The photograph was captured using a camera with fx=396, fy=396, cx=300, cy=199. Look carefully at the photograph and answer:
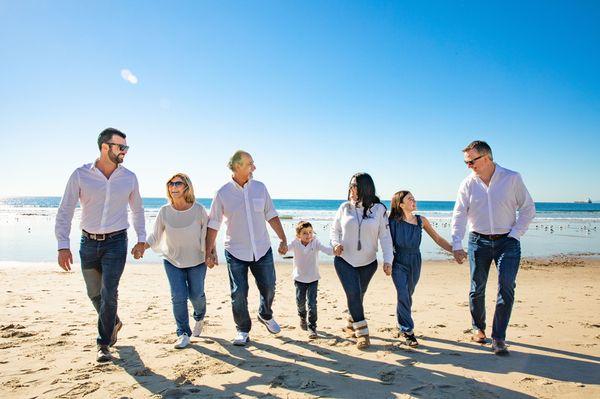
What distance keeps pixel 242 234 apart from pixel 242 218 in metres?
0.20

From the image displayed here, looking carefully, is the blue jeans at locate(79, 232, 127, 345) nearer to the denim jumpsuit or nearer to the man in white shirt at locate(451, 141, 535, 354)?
the denim jumpsuit

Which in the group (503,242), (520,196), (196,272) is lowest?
(196,272)

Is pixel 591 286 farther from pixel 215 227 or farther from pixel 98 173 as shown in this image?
pixel 98 173

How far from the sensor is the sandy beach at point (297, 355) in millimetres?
3609

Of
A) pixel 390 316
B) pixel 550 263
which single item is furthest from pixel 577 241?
pixel 390 316

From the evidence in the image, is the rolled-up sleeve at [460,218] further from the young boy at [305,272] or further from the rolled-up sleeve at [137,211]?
the rolled-up sleeve at [137,211]

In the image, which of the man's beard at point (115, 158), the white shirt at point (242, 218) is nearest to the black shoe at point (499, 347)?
the white shirt at point (242, 218)

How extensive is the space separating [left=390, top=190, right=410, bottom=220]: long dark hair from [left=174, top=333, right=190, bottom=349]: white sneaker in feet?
9.89

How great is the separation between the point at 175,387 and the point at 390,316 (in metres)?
3.85

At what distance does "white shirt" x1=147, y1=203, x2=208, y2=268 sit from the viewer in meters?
4.92

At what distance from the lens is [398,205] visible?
17.0 ft

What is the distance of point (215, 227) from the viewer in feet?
16.4

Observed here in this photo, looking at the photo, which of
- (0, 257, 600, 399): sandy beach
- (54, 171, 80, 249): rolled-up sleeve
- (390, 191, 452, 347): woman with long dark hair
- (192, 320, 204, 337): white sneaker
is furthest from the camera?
(192, 320, 204, 337): white sneaker

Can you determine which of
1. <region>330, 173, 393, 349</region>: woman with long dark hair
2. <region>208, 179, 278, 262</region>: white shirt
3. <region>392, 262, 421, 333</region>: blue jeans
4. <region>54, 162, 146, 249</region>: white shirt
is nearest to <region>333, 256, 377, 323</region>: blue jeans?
<region>330, 173, 393, 349</region>: woman with long dark hair
